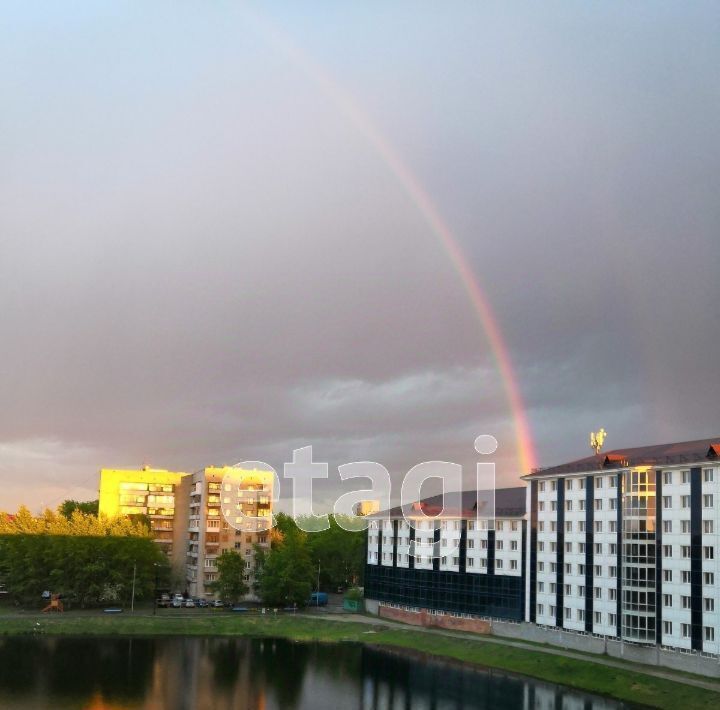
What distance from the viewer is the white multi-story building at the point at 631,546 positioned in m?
51.2

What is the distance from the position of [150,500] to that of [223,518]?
13994mm

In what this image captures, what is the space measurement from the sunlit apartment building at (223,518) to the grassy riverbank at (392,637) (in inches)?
601

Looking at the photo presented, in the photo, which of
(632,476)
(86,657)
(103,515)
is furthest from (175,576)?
(632,476)

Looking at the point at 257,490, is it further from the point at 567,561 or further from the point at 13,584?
the point at 567,561

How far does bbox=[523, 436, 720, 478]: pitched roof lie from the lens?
5322cm

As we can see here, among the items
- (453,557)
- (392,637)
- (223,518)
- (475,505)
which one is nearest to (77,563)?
(223,518)

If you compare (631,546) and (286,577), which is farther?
(286,577)

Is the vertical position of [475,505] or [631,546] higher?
[475,505]

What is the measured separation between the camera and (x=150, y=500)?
10606 cm

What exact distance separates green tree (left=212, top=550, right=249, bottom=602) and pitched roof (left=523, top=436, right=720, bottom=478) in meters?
34.9

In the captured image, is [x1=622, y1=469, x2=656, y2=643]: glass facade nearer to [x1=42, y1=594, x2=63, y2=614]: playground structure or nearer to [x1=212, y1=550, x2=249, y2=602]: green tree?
[x1=212, y1=550, x2=249, y2=602]: green tree

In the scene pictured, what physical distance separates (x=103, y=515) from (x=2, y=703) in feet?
185

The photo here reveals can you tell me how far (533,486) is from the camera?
66.8 m

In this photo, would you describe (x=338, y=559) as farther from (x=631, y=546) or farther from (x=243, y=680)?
(x=631, y=546)
